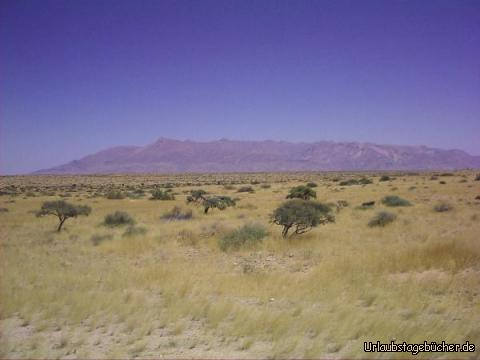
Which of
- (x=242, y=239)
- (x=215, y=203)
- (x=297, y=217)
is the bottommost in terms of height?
(x=242, y=239)

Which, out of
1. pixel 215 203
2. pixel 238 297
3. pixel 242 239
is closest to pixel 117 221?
pixel 215 203

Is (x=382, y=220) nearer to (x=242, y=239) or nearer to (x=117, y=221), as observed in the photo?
(x=242, y=239)

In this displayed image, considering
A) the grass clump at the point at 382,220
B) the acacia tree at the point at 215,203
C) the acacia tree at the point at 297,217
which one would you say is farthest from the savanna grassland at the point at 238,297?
the acacia tree at the point at 215,203

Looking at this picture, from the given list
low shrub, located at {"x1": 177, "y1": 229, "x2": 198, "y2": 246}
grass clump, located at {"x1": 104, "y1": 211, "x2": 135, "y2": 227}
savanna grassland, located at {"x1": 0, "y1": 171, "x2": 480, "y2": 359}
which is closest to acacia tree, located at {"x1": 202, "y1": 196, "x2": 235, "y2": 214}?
grass clump, located at {"x1": 104, "y1": 211, "x2": 135, "y2": 227}

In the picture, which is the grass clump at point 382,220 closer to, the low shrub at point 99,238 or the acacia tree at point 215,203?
the low shrub at point 99,238

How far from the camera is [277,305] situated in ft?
24.3

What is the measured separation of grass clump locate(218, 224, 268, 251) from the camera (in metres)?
13.4

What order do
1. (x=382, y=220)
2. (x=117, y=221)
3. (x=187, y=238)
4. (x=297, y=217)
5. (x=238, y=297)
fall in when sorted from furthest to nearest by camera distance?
1. (x=117, y=221)
2. (x=382, y=220)
3. (x=297, y=217)
4. (x=187, y=238)
5. (x=238, y=297)

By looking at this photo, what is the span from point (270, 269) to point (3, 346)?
6419 mm

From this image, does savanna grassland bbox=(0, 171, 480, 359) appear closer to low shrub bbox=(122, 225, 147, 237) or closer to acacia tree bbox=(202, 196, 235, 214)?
low shrub bbox=(122, 225, 147, 237)

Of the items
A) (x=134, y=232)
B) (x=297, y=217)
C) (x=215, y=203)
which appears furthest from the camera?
(x=215, y=203)

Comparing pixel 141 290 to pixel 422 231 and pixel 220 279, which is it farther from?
pixel 422 231

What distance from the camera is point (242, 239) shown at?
13.9 metres

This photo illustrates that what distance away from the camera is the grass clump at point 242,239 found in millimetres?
13422
